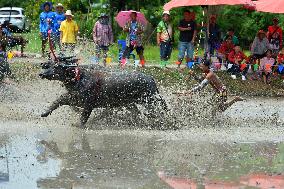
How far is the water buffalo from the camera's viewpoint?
41.2 ft

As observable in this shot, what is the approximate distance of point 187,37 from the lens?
19.8 metres

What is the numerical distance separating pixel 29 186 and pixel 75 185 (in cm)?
52

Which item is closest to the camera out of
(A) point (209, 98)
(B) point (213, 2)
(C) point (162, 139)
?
(C) point (162, 139)

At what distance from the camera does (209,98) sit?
14422mm

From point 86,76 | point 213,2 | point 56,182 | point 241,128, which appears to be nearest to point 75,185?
point 56,182

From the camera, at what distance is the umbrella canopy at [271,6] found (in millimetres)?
18859

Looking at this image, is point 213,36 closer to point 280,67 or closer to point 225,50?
point 225,50

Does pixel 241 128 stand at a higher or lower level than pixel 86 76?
lower

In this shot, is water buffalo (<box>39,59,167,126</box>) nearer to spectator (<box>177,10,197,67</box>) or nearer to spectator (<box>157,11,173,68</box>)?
spectator (<box>177,10,197,67</box>)

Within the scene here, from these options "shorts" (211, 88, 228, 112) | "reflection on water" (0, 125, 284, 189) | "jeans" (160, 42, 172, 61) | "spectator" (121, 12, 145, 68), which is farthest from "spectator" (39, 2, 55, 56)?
"reflection on water" (0, 125, 284, 189)

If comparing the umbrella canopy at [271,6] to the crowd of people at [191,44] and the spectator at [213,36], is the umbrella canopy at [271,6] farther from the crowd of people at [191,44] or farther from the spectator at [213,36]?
the spectator at [213,36]

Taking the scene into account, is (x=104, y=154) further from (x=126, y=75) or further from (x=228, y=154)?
(x=126, y=75)

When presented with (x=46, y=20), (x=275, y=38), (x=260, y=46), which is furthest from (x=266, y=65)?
(x=46, y=20)

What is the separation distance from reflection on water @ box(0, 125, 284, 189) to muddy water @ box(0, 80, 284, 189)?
0.01 meters
